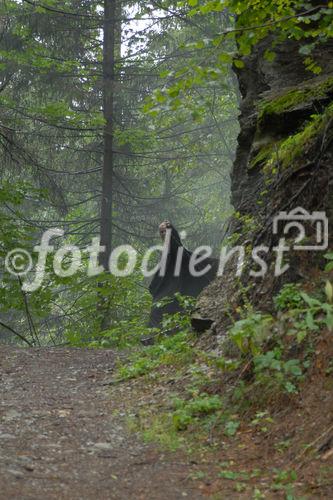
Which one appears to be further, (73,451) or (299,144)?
(299,144)

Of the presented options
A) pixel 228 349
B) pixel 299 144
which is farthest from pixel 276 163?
pixel 228 349

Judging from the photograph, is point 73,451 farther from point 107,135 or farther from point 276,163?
point 107,135

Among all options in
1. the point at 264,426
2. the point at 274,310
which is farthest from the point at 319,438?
the point at 274,310

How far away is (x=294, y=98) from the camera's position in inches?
327

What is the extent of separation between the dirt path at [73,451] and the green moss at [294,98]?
167 inches

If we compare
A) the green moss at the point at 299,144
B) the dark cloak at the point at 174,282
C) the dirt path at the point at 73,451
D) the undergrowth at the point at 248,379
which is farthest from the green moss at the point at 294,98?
the dark cloak at the point at 174,282

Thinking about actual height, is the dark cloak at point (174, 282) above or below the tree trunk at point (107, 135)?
below

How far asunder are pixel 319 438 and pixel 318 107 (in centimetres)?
473

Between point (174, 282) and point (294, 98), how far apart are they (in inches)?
217

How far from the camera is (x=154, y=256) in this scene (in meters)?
22.5

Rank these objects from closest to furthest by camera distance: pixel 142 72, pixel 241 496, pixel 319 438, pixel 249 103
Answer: pixel 241 496
pixel 319 438
pixel 249 103
pixel 142 72

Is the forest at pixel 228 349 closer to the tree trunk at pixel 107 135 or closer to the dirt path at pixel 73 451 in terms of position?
the dirt path at pixel 73 451

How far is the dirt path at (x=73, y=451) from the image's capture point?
406 centimetres

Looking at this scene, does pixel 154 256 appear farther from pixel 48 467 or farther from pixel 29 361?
pixel 48 467
